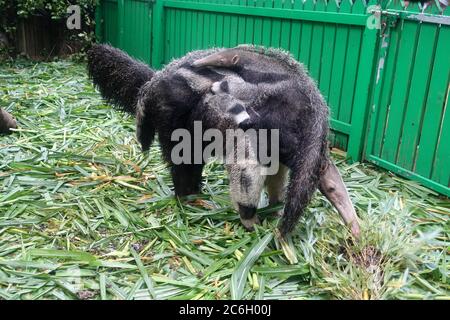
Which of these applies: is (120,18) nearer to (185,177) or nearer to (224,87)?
(185,177)

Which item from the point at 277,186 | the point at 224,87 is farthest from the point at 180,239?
the point at 224,87

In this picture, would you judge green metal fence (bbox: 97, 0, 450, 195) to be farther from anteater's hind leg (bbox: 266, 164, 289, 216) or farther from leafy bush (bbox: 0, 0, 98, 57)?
leafy bush (bbox: 0, 0, 98, 57)

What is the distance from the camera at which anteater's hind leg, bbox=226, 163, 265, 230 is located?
3627 mm

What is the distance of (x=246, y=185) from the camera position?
3.66m

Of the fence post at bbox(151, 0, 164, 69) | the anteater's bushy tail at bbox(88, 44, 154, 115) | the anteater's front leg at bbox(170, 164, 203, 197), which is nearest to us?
the anteater's front leg at bbox(170, 164, 203, 197)

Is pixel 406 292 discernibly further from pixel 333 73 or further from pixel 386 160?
pixel 333 73

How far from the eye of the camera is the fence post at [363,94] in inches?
202

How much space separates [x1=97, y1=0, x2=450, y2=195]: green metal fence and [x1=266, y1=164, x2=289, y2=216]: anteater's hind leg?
151cm

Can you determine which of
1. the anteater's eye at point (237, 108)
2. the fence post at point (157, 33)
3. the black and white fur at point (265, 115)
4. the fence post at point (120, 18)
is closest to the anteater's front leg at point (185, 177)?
the black and white fur at point (265, 115)

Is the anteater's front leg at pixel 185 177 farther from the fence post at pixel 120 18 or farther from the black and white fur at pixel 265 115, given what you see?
the fence post at pixel 120 18

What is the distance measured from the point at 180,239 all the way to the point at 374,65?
290 centimetres

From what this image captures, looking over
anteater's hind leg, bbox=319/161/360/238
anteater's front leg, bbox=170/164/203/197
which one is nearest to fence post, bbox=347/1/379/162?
anteater's hind leg, bbox=319/161/360/238

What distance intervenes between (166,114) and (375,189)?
2.17 m
